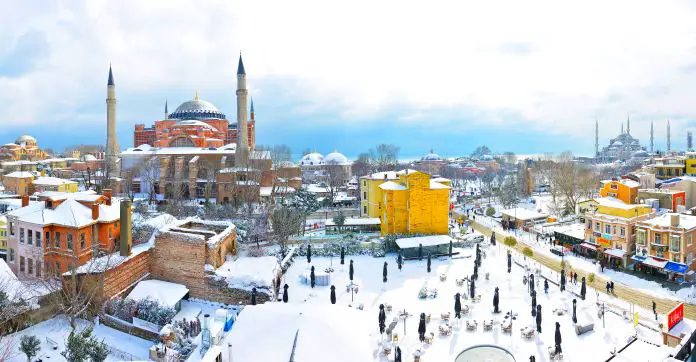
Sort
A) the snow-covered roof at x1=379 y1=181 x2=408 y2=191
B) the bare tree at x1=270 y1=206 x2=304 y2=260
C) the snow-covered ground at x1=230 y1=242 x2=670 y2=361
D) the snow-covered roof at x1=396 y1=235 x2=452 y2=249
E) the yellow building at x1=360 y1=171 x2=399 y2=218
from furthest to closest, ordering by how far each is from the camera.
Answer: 1. the yellow building at x1=360 y1=171 x2=399 y2=218
2. the snow-covered roof at x1=379 y1=181 x2=408 y2=191
3. the bare tree at x1=270 y1=206 x2=304 y2=260
4. the snow-covered roof at x1=396 y1=235 x2=452 y2=249
5. the snow-covered ground at x1=230 y1=242 x2=670 y2=361

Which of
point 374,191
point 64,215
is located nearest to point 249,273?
point 64,215

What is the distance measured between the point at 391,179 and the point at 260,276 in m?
15.6

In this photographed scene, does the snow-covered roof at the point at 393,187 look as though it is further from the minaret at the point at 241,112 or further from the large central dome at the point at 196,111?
the large central dome at the point at 196,111

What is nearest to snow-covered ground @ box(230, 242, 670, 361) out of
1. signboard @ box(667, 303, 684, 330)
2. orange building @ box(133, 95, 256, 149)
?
signboard @ box(667, 303, 684, 330)

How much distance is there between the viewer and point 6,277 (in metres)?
16.9

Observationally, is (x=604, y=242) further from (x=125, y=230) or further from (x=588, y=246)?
(x=125, y=230)

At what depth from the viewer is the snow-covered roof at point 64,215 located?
741 inches

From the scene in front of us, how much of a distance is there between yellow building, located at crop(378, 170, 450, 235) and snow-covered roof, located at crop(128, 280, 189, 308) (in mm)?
13950

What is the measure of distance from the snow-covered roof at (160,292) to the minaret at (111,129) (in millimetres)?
34196

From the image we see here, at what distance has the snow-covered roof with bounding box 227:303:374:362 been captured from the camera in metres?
9.58

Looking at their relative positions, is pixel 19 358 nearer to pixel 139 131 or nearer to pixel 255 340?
pixel 255 340

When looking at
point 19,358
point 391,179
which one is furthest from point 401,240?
point 19,358

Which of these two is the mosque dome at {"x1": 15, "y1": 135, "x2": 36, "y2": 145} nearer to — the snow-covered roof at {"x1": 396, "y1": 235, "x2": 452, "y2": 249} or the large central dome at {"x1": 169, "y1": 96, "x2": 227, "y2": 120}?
the large central dome at {"x1": 169, "y1": 96, "x2": 227, "y2": 120}

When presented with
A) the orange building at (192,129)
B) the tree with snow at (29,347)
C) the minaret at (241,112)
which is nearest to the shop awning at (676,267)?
the tree with snow at (29,347)
